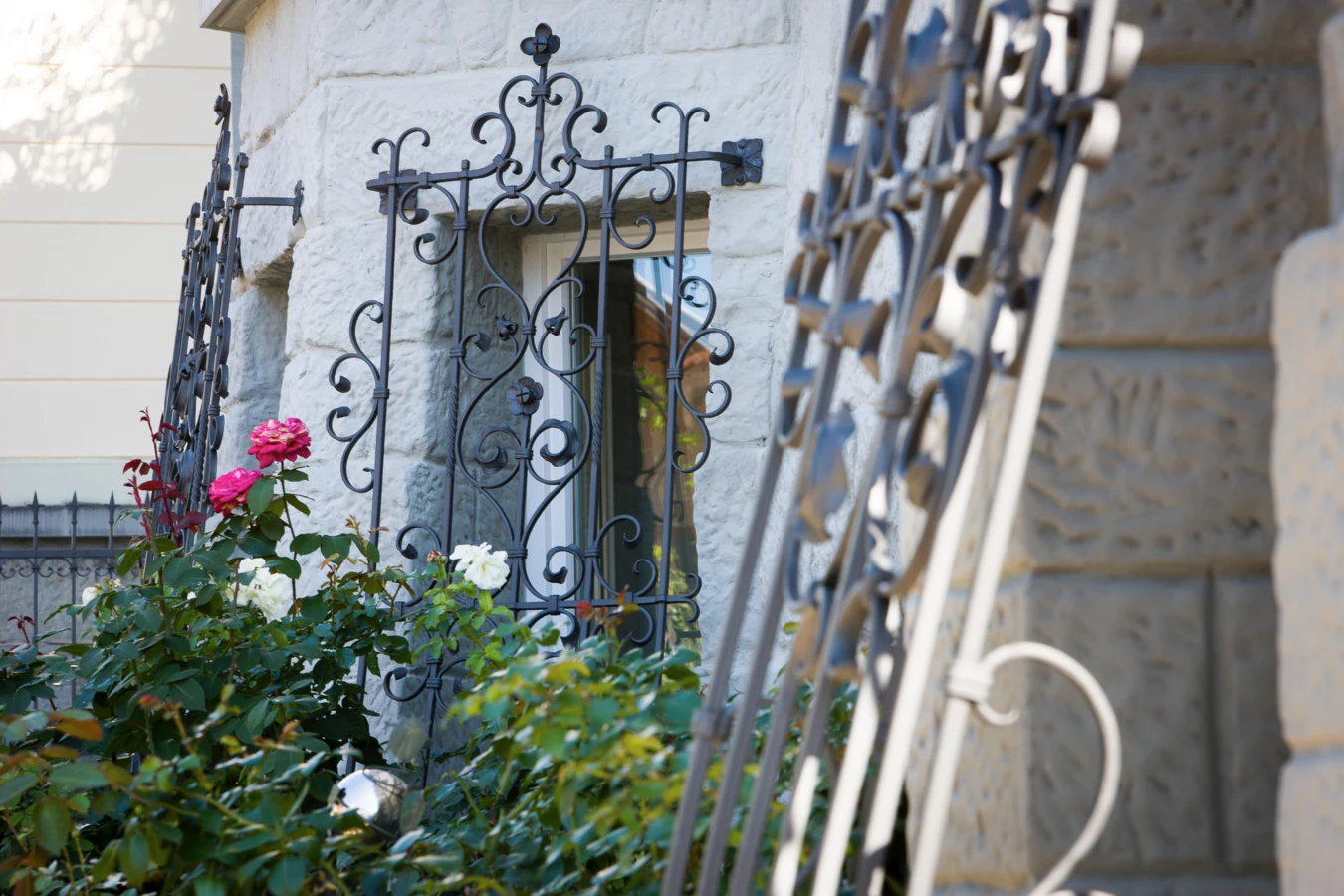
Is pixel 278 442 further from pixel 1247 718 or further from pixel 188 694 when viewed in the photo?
pixel 1247 718

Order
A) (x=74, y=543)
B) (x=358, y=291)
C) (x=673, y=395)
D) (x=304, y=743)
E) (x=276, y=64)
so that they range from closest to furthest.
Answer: (x=304, y=743)
(x=673, y=395)
(x=358, y=291)
(x=276, y=64)
(x=74, y=543)

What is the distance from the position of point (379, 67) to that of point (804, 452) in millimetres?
2504

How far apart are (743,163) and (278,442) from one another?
1.16m

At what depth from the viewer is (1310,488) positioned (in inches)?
40.3

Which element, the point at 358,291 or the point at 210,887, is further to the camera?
the point at 358,291

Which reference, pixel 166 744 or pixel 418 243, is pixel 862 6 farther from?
pixel 418 243

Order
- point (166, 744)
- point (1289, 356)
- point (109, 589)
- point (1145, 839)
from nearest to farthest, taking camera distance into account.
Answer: point (1289, 356) → point (1145, 839) → point (166, 744) → point (109, 589)

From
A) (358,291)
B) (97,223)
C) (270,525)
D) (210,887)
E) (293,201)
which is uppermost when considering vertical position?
(97,223)

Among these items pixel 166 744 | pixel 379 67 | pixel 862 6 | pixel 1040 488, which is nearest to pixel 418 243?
pixel 379 67

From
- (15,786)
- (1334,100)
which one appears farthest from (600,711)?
(1334,100)

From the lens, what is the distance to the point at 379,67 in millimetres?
3330

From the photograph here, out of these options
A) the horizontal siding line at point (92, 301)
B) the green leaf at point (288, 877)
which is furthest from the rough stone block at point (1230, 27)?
the horizontal siding line at point (92, 301)

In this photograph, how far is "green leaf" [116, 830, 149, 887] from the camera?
1580mm

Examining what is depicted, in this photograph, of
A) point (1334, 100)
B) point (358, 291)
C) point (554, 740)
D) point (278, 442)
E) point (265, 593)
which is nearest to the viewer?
point (1334, 100)
